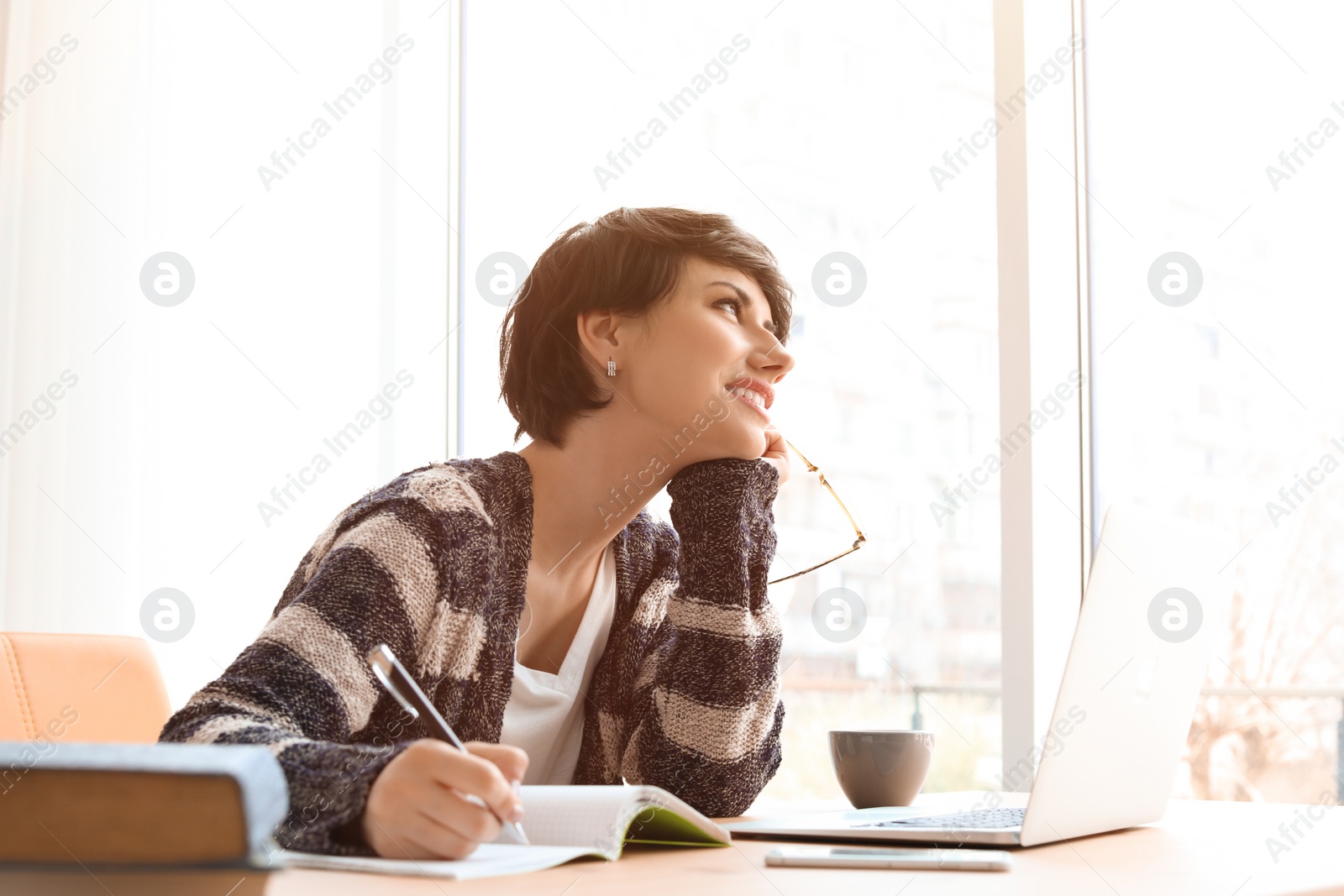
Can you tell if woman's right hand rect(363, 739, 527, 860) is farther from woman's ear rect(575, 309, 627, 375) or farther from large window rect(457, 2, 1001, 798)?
large window rect(457, 2, 1001, 798)

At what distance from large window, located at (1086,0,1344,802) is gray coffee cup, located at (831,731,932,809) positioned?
0.93 m

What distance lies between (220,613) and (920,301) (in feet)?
5.07

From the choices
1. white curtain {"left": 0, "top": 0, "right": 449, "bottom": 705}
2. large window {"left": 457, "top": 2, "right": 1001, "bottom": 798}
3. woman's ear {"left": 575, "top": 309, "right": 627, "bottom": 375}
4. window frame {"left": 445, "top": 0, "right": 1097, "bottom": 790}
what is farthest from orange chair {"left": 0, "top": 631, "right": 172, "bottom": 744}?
window frame {"left": 445, "top": 0, "right": 1097, "bottom": 790}

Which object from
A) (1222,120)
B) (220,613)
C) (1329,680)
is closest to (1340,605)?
(1329,680)

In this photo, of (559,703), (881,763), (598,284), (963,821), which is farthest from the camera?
(598,284)

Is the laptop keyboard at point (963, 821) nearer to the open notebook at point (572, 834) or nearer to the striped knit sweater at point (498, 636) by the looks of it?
the open notebook at point (572, 834)

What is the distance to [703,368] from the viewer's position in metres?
1.38

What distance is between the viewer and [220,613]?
236 centimetres

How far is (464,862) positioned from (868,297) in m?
1.63

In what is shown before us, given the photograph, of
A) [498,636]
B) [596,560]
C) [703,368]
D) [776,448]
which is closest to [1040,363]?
[776,448]

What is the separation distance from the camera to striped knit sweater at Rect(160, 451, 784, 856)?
886mm

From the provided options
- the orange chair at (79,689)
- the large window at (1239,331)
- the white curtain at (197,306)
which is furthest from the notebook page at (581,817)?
the white curtain at (197,306)

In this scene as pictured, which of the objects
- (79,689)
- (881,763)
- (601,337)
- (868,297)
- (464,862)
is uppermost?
(868,297)

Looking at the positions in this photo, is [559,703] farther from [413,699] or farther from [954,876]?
[954,876]
